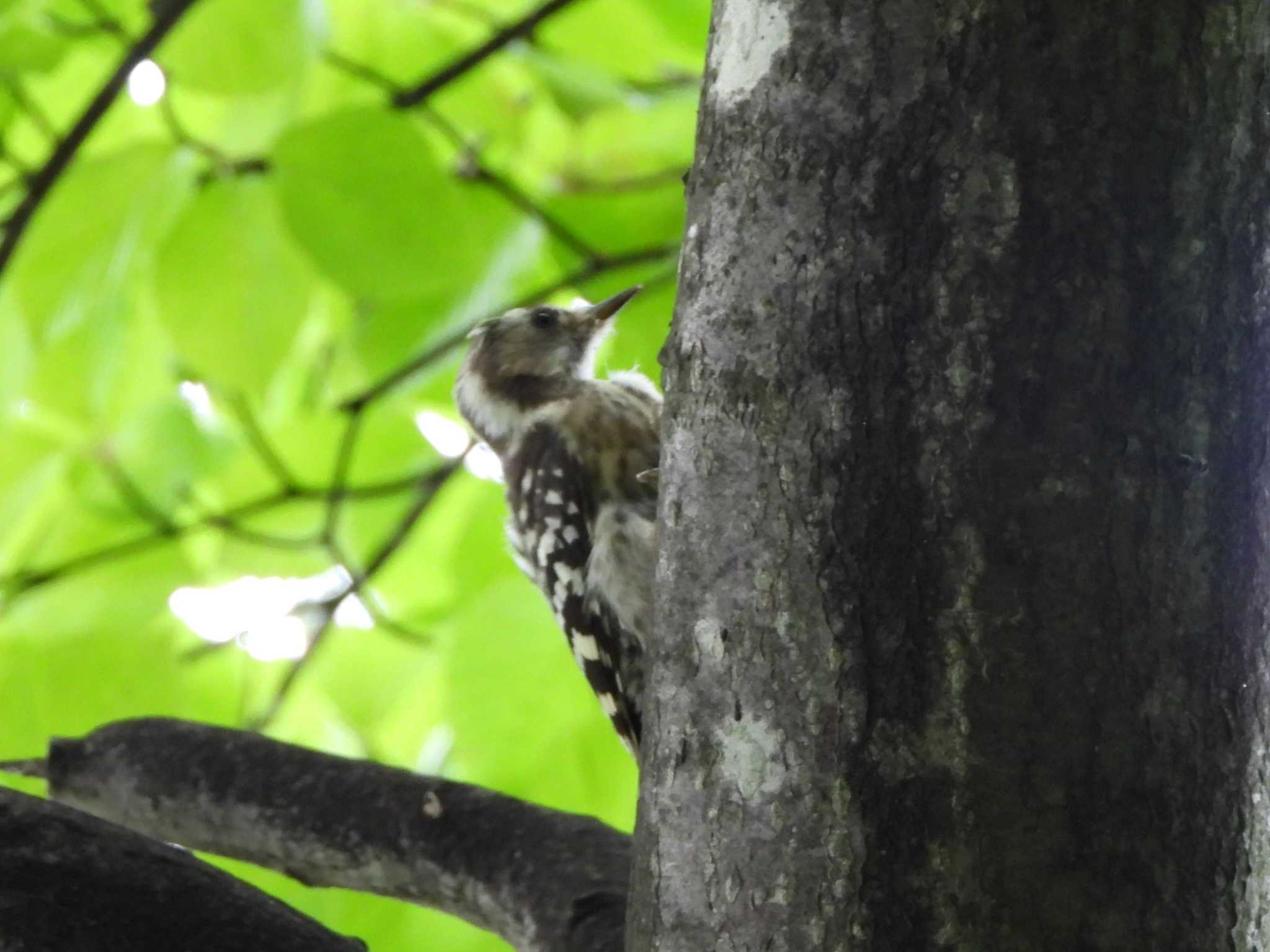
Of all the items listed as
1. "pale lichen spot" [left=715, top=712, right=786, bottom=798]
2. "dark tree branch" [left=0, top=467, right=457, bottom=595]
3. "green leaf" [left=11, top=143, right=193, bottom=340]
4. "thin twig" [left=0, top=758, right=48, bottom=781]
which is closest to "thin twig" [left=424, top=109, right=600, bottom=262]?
"green leaf" [left=11, top=143, right=193, bottom=340]

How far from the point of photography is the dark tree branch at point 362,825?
168 cm

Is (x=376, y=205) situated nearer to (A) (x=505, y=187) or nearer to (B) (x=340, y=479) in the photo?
(A) (x=505, y=187)

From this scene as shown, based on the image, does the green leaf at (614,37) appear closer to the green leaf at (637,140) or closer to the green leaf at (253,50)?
the green leaf at (637,140)

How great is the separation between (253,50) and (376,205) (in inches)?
10.5

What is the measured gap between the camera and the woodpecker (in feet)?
9.03

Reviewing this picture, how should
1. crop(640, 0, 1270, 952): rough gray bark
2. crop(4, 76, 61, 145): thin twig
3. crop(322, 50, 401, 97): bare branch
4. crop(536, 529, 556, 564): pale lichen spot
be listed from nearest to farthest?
crop(640, 0, 1270, 952): rough gray bark, crop(4, 76, 61, 145): thin twig, crop(322, 50, 401, 97): bare branch, crop(536, 529, 556, 564): pale lichen spot

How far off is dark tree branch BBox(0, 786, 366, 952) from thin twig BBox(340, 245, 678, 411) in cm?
128

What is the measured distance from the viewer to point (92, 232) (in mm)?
2238

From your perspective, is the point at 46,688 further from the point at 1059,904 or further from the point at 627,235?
the point at 1059,904

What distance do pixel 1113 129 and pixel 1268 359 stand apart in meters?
0.20

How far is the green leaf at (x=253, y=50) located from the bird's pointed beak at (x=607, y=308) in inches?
29.0

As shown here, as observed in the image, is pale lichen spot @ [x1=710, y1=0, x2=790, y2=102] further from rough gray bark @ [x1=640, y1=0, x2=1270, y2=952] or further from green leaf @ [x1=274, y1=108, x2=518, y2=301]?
green leaf @ [x1=274, y1=108, x2=518, y2=301]

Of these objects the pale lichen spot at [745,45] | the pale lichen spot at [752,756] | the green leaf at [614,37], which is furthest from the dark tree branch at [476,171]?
the pale lichen spot at [752,756]

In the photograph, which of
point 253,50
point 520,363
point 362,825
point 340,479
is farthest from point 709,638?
point 520,363
